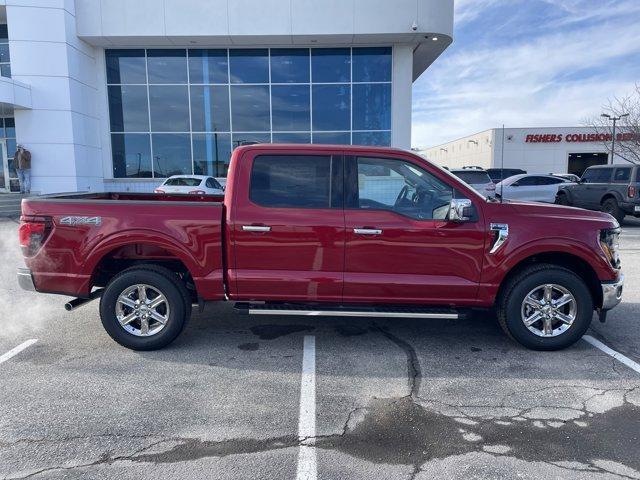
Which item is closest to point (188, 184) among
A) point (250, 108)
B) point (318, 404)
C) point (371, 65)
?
point (250, 108)

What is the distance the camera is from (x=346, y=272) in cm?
442

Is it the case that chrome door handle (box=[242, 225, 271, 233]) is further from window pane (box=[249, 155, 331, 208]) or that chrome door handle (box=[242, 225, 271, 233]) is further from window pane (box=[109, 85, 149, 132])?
window pane (box=[109, 85, 149, 132])

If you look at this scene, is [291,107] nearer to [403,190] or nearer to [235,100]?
[235,100]

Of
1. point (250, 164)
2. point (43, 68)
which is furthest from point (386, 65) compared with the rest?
point (250, 164)

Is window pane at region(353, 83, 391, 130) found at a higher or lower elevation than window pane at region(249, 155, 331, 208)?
higher

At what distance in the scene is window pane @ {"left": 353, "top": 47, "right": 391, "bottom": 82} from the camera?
2058 cm

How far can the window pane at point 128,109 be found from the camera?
2128 cm

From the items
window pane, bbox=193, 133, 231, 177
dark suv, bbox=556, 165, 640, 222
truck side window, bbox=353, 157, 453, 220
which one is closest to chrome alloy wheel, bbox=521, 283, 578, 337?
truck side window, bbox=353, 157, 453, 220

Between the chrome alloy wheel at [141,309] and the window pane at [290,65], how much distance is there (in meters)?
18.0

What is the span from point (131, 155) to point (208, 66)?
545cm

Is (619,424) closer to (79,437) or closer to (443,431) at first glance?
(443,431)

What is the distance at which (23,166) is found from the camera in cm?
1877

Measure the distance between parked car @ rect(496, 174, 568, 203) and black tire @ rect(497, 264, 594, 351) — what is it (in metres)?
14.9

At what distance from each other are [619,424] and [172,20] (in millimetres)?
20615
